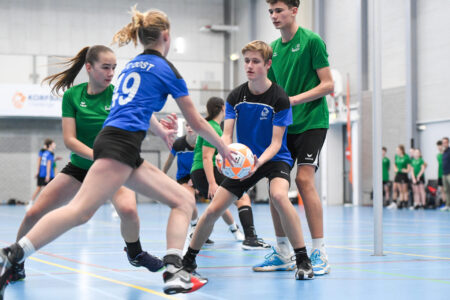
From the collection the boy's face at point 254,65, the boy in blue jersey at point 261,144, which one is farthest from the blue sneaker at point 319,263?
the boy's face at point 254,65

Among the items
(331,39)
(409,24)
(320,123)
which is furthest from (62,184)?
(331,39)

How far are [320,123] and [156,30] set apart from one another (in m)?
1.92

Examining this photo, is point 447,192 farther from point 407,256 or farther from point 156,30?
point 156,30

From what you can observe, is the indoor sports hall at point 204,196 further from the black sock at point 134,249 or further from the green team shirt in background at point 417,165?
the green team shirt in background at point 417,165

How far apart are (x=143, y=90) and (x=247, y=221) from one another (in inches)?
158

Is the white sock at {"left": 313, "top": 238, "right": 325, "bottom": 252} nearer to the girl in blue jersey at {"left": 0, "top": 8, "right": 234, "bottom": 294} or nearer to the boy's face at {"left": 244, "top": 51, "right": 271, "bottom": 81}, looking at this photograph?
the boy's face at {"left": 244, "top": 51, "right": 271, "bottom": 81}

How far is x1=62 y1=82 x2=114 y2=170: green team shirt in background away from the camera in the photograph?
468cm

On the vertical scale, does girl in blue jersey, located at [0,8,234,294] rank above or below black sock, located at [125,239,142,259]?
above

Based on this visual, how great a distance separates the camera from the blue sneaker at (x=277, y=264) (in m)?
5.17

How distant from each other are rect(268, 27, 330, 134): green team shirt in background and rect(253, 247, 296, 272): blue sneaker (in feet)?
3.37

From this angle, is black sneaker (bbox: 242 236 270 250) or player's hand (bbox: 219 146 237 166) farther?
black sneaker (bbox: 242 236 270 250)

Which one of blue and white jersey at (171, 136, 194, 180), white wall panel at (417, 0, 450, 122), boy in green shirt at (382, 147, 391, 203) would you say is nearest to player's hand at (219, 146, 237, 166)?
blue and white jersey at (171, 136, 194, 180)

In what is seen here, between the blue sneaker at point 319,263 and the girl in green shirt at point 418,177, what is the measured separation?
13.6 meters

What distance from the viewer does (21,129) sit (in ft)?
81.3
